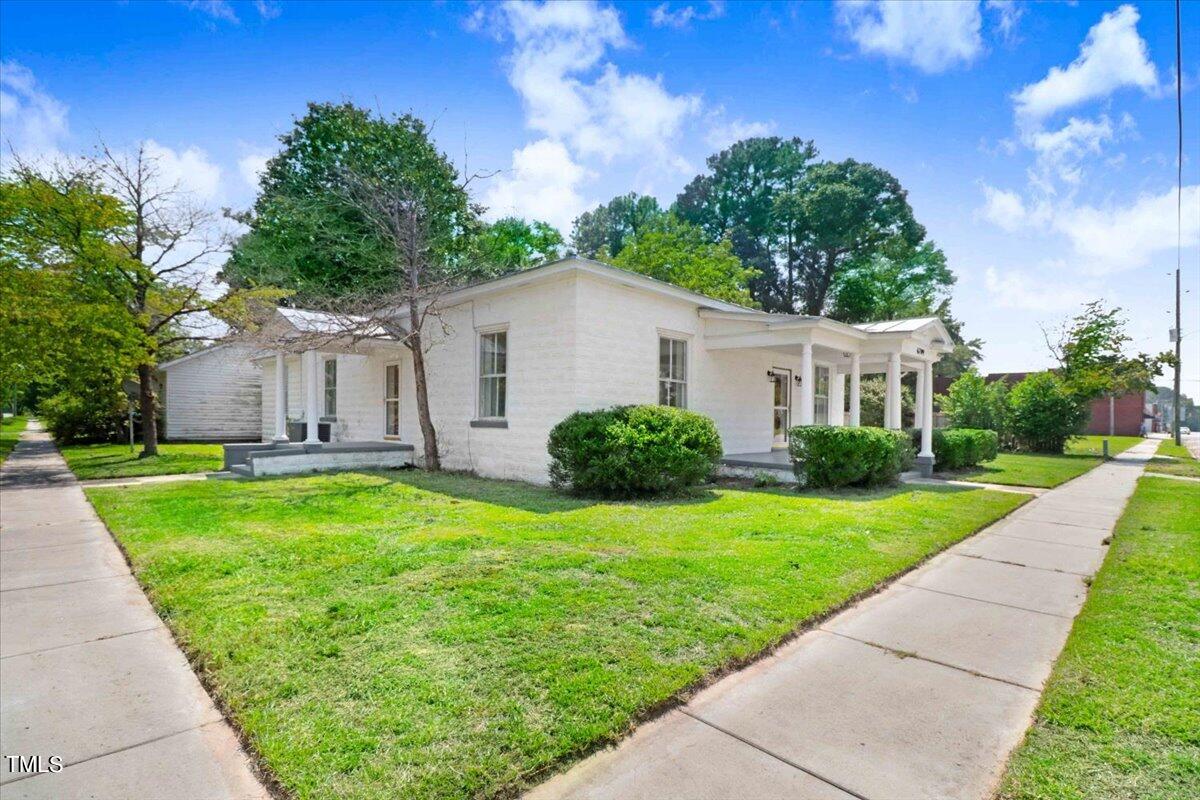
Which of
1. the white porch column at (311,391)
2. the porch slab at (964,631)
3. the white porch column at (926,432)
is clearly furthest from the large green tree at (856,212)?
the porch slab at (964,631)

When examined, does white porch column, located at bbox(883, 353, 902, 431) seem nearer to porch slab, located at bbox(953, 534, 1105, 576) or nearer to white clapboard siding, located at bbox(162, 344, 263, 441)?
porch slab, located at bbox(953, 534, 1105, 576)

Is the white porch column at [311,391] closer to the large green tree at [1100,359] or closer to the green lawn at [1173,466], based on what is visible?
the green lawn at [1173,466]

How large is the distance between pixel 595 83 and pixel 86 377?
14.4m

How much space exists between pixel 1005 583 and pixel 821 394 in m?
11.1

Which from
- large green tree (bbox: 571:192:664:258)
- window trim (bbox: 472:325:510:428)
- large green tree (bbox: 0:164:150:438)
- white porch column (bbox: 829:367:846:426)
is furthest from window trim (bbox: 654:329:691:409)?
large green tree (bbox: 571:192:664:258)

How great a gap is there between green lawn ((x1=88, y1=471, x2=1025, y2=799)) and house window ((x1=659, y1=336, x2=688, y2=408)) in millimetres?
3888

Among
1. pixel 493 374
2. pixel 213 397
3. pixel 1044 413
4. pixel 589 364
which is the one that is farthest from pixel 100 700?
pixel 1044 413

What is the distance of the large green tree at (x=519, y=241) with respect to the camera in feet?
90.5

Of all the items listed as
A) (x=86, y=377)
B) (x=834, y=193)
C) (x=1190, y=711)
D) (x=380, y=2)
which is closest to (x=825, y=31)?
(x=380, y=2)

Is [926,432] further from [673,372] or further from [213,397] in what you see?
[213,397]

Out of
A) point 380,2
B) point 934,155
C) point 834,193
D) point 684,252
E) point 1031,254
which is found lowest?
point 1031,254

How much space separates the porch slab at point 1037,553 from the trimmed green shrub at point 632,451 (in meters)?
3.81

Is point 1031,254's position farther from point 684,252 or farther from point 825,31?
point 684,252

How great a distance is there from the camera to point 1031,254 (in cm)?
1384
